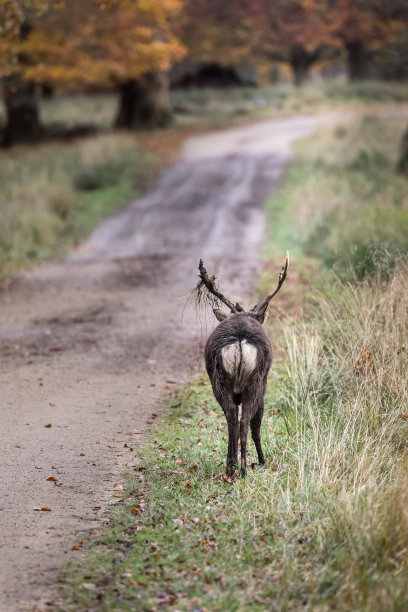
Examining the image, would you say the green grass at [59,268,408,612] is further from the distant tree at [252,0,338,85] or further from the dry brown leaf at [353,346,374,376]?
the distant tree at [252,0,338,85]

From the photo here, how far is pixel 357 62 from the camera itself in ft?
172

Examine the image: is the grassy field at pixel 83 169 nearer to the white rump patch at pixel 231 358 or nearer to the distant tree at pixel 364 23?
the distant tree at pixel 364 23

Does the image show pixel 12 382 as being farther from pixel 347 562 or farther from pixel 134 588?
pixel 347 562

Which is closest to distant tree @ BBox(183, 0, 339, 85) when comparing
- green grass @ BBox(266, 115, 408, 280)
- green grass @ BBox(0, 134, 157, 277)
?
→ green grass @ BBox(266, 115, 408, 280)

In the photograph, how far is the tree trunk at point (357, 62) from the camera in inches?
2048

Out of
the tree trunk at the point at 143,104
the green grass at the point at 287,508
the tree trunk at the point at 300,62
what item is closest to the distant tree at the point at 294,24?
the tree trunk at the point at 300,62

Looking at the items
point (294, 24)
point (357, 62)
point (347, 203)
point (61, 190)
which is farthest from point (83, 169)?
point (357, 62)

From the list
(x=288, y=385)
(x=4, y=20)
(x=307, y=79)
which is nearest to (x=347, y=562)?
(x=288, y=385)

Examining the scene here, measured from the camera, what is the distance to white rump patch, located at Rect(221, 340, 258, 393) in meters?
5.86

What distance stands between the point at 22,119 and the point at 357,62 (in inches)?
1191

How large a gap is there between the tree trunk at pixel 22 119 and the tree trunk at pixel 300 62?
26446mm

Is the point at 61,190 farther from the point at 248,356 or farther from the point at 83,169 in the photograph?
the point at 248,356

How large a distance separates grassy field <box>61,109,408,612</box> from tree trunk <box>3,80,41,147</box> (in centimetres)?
1961

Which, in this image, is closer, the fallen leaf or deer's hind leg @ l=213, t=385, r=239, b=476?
the fallen leaf
